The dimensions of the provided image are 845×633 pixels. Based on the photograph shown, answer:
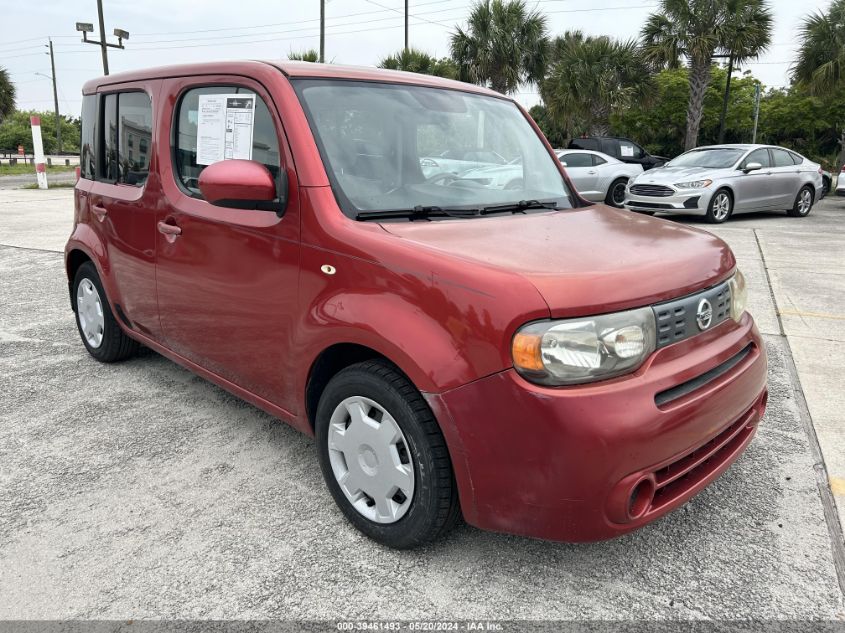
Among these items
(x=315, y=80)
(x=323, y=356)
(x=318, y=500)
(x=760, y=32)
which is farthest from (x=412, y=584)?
(x=760, y=32)

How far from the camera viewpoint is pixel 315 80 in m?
2.74

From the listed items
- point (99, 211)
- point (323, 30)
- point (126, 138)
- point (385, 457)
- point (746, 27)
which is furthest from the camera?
point (323, 30)

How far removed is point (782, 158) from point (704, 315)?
12807 millimetres

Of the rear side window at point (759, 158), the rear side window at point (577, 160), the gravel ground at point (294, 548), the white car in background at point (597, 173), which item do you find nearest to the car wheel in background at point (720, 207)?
the rear side window at point (759, 158)

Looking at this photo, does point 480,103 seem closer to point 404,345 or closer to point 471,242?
point 471,242

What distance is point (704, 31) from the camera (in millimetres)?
21188

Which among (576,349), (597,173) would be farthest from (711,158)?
(576,349)

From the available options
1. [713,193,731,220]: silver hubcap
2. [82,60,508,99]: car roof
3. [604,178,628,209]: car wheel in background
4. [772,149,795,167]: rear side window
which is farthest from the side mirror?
[604,178,628,209]: car wheel in background

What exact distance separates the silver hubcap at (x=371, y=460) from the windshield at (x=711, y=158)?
11.8 m

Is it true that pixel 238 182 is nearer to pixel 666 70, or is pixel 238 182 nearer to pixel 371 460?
Answer: pixel 371 460

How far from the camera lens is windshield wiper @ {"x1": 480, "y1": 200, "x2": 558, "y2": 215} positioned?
9.09 ft

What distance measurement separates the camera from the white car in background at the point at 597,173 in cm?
1484

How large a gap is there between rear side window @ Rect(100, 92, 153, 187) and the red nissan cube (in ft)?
0.10

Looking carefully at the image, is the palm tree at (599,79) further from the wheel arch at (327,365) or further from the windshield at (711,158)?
the wheel arch at (327,365)
